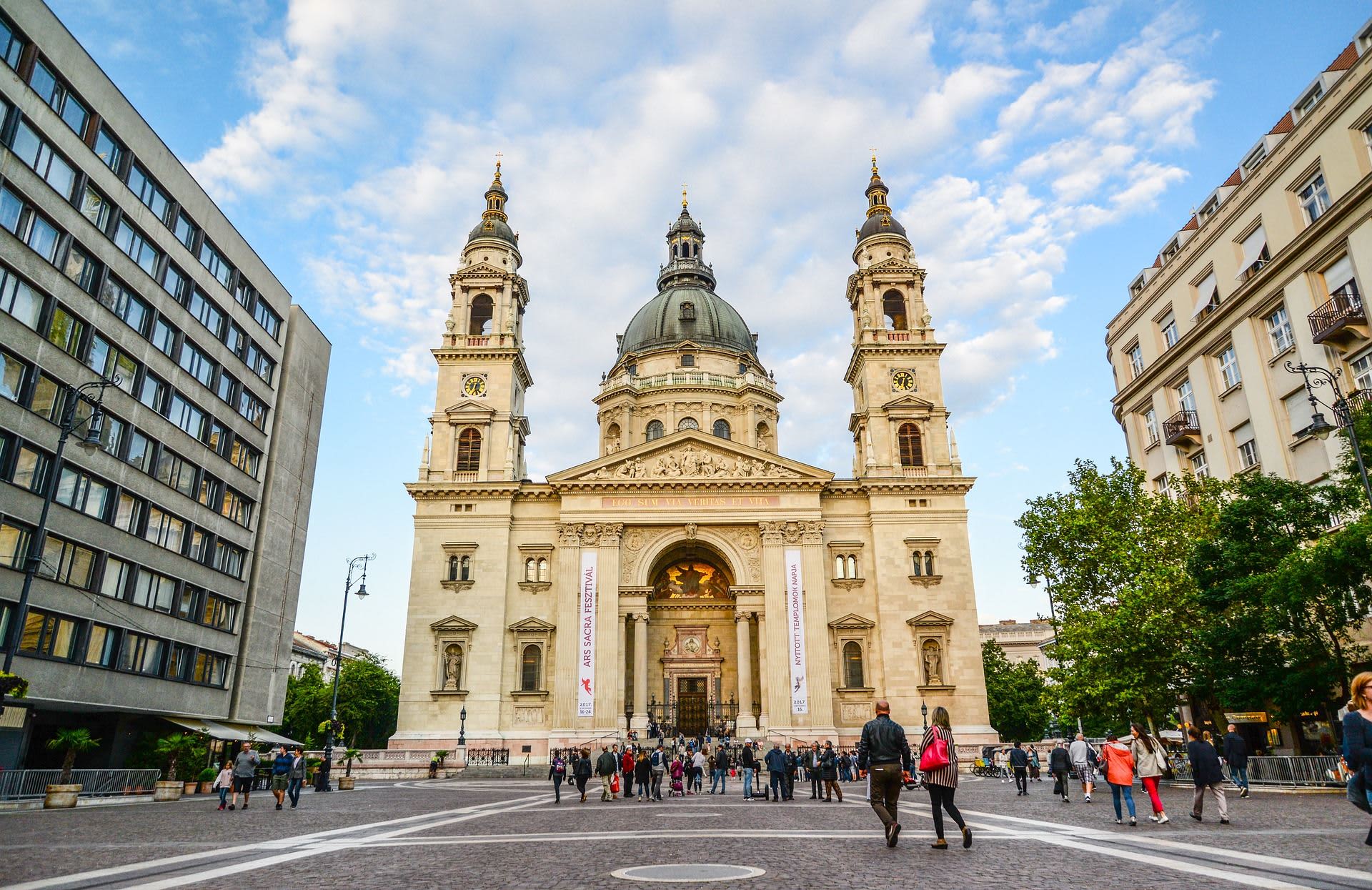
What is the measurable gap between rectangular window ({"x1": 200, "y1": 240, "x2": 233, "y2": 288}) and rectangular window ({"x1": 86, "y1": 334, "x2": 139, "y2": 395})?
23.6 feet

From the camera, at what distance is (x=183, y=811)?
19.5 meters

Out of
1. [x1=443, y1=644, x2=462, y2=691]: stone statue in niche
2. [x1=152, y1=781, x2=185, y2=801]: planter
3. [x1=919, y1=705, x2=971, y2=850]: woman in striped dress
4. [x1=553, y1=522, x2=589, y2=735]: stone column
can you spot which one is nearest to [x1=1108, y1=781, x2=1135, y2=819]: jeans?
[x1=919, y1=705, x2=971, y2=850]: woman in striped dress

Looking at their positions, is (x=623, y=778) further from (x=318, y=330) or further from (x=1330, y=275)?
(x=318, y=330)

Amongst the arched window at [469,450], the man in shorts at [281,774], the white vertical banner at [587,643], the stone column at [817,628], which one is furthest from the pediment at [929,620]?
the man in shorts at [281,774]

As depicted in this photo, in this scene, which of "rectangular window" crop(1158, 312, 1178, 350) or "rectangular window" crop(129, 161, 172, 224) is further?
"rectangular window" crop(1158, 312, 1178, 350)

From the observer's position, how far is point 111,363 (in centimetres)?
3212

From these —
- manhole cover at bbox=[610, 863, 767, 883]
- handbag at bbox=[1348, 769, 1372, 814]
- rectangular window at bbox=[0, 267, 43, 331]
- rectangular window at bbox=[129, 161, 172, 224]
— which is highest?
rectangular window at bbox=[129, 161, 172, 224]

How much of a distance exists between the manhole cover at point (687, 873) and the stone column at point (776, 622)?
36.8 metres

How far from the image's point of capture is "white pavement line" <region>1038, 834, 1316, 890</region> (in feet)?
22.3

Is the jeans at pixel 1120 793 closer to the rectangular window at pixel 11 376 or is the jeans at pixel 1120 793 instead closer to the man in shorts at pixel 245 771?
the man in shorts at pixel 245 771

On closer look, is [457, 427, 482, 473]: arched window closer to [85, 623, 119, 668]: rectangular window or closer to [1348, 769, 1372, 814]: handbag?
[85, 623, 119, 668]: rectangular window

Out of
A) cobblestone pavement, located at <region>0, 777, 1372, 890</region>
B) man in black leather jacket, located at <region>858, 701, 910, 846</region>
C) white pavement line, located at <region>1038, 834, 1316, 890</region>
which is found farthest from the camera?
man in black leather jacket, located at <region>858, 701, 910, 846</region>

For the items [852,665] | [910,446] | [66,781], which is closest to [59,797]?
[66,781]

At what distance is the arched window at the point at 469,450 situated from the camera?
5053 cm
